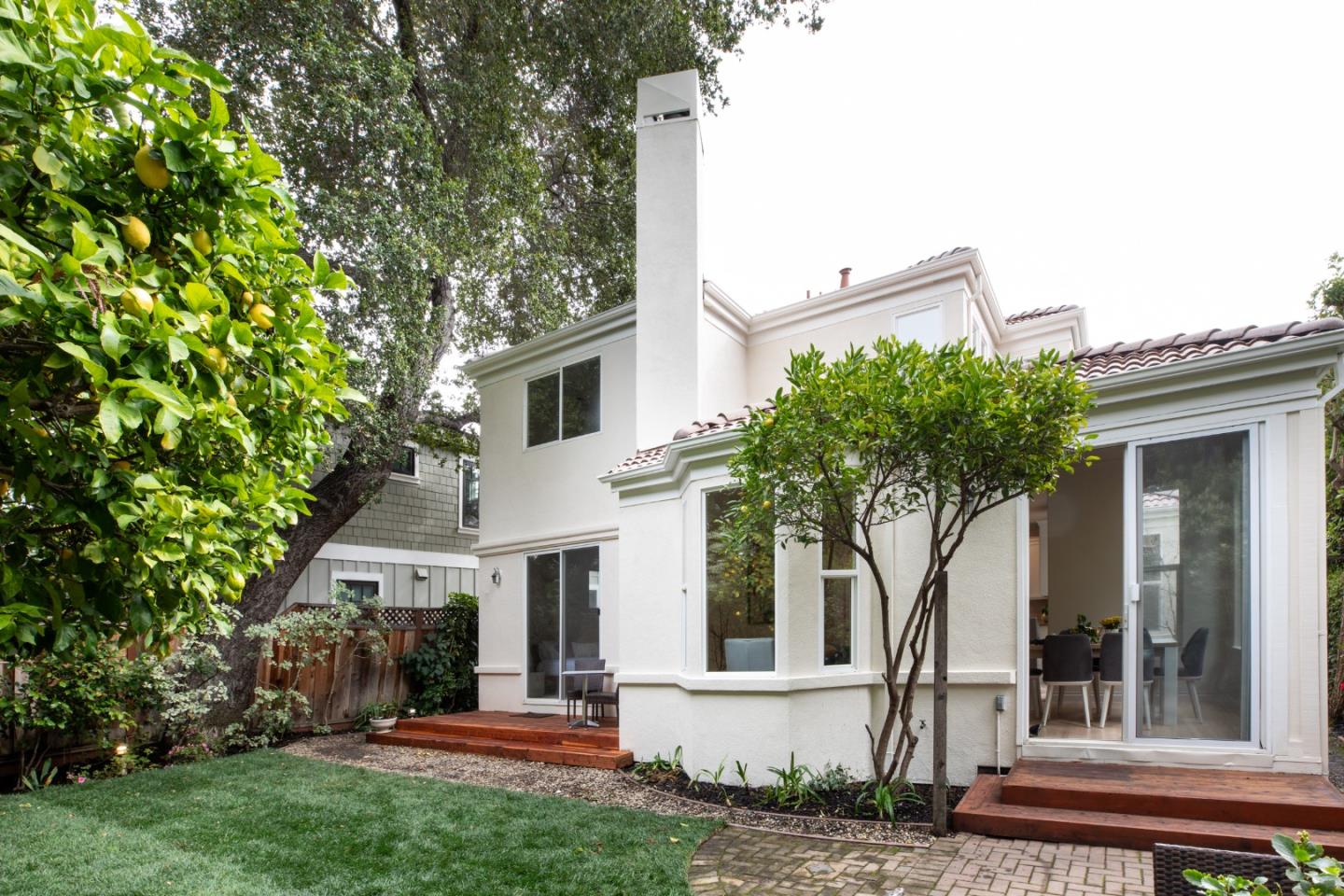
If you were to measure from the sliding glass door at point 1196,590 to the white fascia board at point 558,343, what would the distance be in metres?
6.78

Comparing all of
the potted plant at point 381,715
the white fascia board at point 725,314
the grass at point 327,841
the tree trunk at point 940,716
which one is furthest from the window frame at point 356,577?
the tree trunk at point 940,716

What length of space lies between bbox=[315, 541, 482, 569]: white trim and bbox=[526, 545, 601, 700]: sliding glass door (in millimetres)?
2162

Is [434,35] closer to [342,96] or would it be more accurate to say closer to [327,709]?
[342,96]

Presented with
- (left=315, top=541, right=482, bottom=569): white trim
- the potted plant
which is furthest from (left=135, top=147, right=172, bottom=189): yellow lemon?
(left=315, top=541, right=482, bottom=569): white trim

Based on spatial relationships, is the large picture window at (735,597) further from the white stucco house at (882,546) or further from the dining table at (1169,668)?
the dining table at (1169,668)

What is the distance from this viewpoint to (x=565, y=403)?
11.7 metres

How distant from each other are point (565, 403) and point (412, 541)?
5753 millimetres

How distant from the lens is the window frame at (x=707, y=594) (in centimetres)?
720

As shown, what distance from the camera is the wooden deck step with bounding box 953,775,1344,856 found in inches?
188

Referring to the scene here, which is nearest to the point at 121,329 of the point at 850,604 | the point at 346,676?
the point at 850,604

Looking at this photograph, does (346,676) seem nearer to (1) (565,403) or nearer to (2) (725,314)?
(1) (565,403)

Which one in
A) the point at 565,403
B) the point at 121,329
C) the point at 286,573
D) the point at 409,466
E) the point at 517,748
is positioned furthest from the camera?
the point at 409,466

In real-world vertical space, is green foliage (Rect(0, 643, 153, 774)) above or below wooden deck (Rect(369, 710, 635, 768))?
above

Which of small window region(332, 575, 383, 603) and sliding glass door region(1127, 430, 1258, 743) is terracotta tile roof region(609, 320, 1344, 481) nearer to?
sliding glass door region(1127, 430, 1258, 743)
